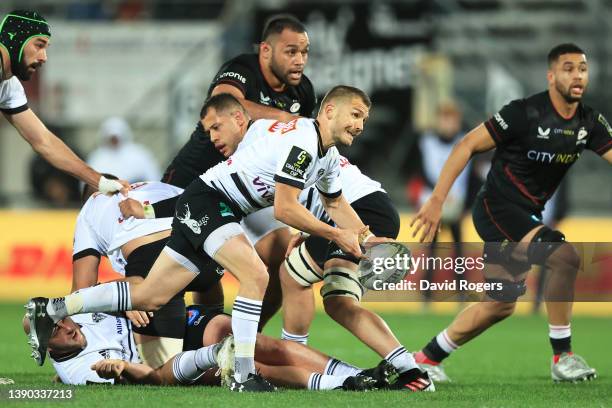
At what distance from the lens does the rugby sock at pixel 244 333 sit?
265 inches

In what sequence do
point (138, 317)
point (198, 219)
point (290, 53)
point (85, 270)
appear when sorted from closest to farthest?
point (198, 219) < point (138, 317) < point (85, 270) < point (290, 53)

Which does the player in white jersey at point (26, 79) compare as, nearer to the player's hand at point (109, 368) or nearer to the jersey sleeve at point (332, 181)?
the player's hand at point (109, 368)

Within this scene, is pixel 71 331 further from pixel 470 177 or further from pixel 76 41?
pixel 76 41

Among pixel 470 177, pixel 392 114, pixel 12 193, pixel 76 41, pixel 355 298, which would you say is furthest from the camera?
pixel 76 41

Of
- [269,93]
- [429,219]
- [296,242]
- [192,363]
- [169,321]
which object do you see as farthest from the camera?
[269,93]

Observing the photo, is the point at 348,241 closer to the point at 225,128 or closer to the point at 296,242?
the point at 296,242

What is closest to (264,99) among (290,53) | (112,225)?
(290,53)

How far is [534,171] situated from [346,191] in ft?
5.26

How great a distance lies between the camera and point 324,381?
22.9 feet

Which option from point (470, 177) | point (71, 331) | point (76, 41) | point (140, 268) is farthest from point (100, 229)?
point (76, 41)

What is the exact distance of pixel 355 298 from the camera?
738 centimetres

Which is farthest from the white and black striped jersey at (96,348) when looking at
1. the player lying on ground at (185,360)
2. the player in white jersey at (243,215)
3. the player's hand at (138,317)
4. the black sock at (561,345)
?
the black sock at (561,345)

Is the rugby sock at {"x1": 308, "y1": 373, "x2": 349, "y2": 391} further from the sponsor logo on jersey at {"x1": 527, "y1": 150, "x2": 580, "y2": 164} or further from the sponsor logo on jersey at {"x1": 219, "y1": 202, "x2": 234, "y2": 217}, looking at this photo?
the sponsor logo on jersey at {"x1": 527, "y1": 150, "x2": 580, "y2": 164}

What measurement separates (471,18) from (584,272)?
Result: 432 inches
